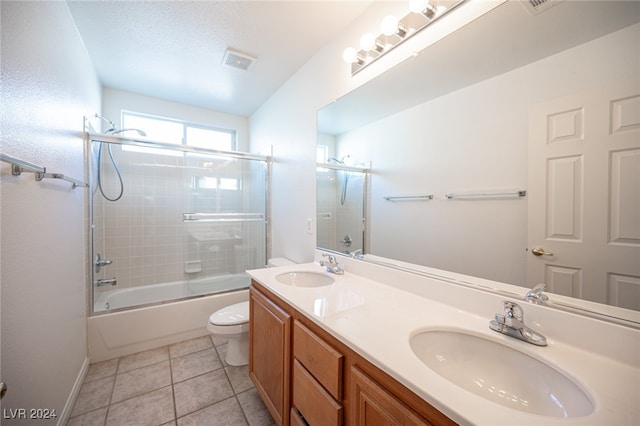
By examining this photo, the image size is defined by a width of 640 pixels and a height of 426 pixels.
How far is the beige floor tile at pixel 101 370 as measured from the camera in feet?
5.76

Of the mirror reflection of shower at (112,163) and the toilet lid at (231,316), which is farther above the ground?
the mirror reflection of shower at (112,163)

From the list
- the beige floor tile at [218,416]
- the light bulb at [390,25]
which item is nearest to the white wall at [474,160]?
the light bulb at [390,25]

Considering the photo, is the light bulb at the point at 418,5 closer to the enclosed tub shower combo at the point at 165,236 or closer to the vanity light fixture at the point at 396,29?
the vanity light fixture at the point at 396,29

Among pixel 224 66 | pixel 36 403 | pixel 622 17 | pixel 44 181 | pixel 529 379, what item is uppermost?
pixel 224 66

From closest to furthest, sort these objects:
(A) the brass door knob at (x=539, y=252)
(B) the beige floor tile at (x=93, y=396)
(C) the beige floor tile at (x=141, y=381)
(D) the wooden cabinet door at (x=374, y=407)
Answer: (D) the wooden cabinet door at (x=374, y=407)
(A) the brass door knob at (x=539, y=252)
(B) the beige floor tile at (x=93, y=396)
(C) the beige floor tile at (x=141, y=381)

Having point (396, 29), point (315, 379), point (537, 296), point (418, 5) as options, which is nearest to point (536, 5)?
point (418, 5)

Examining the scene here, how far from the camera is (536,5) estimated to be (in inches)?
33.5

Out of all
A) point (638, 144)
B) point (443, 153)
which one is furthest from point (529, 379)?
point (443, 153)

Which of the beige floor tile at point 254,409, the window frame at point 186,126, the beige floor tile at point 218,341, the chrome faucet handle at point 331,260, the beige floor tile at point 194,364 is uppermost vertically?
the window frame at point 186,126

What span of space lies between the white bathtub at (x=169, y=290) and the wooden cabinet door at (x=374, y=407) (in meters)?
2.15

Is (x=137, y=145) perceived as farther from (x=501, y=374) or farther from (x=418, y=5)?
(x=501, y=374)

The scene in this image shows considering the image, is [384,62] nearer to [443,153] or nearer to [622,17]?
[443,153]

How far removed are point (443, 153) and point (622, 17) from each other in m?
0.60

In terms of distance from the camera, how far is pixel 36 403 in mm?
1072
